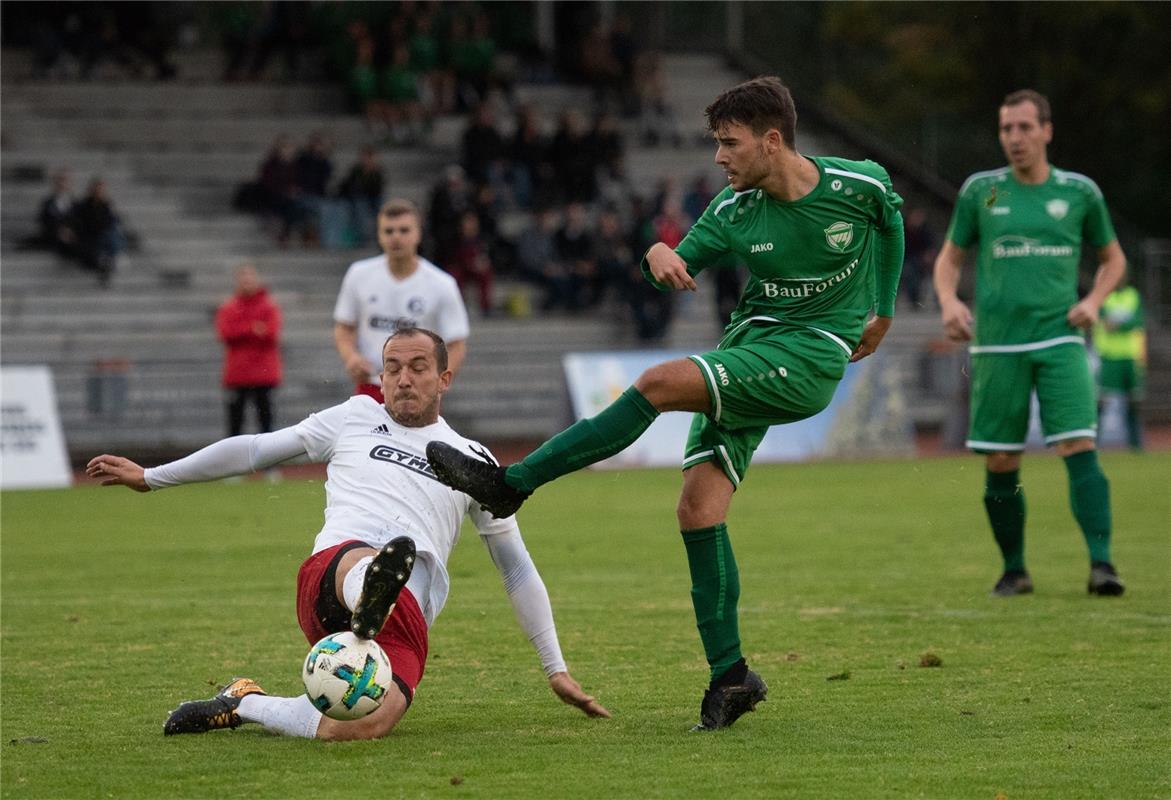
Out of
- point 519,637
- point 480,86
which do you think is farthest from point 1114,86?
point 519,637

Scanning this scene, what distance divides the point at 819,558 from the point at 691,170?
1947 cm

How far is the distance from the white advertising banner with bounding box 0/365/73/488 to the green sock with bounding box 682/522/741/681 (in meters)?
14.1

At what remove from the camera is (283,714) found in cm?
591

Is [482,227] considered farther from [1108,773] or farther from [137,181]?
[1108,773]

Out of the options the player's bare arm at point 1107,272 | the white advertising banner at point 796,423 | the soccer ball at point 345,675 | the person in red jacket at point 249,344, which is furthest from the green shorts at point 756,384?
the white advertising banner at point 796,423

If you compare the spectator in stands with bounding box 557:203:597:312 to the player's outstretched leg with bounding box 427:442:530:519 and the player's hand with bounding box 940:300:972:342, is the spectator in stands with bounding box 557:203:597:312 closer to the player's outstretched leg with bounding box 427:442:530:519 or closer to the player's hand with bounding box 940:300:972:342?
the player's hand with bounding box 940:300:972:342

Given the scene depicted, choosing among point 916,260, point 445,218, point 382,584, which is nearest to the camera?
point 382,584

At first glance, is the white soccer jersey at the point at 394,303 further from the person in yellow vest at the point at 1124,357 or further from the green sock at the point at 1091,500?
the person in yellow vest at the point at 1124,357

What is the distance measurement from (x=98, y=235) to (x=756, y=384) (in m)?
20.4

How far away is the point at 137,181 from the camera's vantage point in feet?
91.5

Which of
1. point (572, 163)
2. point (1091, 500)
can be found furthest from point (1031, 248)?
point (572, 163)

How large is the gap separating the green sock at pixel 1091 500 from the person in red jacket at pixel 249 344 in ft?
34.4

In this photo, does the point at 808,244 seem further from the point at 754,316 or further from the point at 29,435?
the point at 29,435

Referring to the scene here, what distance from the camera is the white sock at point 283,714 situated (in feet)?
19.2
